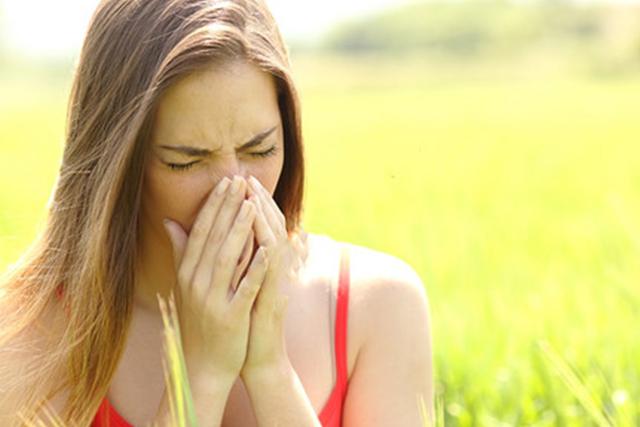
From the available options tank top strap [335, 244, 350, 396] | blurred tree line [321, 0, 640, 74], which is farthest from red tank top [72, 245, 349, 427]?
blurred tree line [321, 0, 640, 74]

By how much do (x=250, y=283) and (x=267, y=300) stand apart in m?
0.07

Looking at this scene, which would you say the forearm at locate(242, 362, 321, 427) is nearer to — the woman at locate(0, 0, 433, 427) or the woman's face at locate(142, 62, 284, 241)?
the woman at locate(0, 0, 433, 427)

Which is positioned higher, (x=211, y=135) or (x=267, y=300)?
(x=211, y=135)

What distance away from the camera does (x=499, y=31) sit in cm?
4541

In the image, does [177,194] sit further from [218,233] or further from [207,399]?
[207,399]

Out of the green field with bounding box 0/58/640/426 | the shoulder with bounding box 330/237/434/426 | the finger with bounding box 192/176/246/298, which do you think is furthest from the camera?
the green field with bounding box 0/58/640/426

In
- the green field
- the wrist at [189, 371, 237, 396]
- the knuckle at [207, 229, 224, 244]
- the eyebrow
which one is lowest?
the green field

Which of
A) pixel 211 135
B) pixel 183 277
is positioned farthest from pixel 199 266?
pixel 211 135

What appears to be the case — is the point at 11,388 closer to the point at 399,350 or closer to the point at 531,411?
the point at 399,350

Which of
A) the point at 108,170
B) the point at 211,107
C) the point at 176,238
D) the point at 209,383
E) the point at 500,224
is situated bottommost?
the point at 500,224

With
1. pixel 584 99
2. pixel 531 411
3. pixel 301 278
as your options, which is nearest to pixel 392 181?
pixel 531 411

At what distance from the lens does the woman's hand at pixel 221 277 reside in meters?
2.22

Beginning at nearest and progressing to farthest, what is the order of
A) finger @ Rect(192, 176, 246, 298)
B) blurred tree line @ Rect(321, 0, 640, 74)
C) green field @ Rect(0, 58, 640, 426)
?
finger @ Rect(192, 176, 246, 298) → green field @ Rect(0, 58, 640, 426) → blurred tree line @ Rect(321, 0, 640, 74)

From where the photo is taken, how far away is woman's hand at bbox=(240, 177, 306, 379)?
88.4 inches
